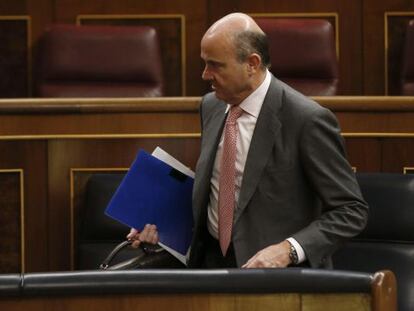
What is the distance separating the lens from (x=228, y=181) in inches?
44.3

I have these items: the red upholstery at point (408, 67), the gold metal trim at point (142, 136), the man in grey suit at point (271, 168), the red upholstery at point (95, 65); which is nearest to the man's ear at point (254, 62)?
the man in grey suit at point (271, 168)

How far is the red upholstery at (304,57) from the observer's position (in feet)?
6.34

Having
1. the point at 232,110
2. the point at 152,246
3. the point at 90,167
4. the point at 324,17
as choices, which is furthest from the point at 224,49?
the point at 324,17

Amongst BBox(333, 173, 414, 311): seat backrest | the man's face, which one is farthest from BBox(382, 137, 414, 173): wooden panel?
the man's face

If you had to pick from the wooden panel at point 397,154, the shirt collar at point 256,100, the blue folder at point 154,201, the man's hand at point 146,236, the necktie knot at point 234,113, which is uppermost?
the shirt collar at point 256,100

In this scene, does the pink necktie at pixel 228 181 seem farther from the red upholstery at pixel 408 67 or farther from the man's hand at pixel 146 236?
the red upholstery at pixel 408 67

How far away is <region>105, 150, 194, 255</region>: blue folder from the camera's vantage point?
3.68ft

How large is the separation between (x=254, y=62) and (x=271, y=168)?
4.9 inches

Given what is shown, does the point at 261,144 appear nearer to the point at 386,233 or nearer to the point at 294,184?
the point at 294,184

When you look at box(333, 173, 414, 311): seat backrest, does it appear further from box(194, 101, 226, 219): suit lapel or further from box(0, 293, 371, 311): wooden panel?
box(0, 293, 371, 311): wooden panel

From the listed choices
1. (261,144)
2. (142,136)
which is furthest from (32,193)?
(261,144)

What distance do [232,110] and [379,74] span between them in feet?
3.35

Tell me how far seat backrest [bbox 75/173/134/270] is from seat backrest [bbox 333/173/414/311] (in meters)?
0.33

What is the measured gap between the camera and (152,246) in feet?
3.83
